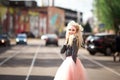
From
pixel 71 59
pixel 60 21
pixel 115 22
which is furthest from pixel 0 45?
pixel 60 21

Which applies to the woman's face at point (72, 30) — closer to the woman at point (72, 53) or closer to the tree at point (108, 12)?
the woman at point (72, 53)

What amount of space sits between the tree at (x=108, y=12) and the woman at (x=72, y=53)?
5069 centimetres

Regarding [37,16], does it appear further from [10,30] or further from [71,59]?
[71,59]

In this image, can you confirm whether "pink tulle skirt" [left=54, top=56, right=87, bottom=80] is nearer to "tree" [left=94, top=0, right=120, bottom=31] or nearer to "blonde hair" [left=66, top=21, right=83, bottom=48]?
"blonde hair" [left=66, top=21, right=83, bottom=48]

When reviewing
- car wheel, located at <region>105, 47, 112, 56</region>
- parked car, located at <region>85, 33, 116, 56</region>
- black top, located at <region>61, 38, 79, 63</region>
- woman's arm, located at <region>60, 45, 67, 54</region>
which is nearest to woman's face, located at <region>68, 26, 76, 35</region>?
black top, located at <region>61, 38, 79, 63</region>

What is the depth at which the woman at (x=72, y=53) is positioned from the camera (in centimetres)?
1292

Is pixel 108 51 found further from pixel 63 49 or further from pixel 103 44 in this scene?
pixel 63 49

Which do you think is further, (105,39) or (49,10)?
(49,10)

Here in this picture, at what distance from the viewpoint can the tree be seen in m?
64.7

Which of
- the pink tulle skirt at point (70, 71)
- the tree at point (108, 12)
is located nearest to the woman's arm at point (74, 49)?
the pink tulle skirt at point (70, 71)

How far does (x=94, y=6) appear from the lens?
7100 centimetres

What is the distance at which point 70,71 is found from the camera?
42.5ft

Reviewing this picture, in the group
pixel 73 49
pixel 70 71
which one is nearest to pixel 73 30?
A: pixel 73 49

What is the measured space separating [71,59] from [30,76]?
8.08 m
